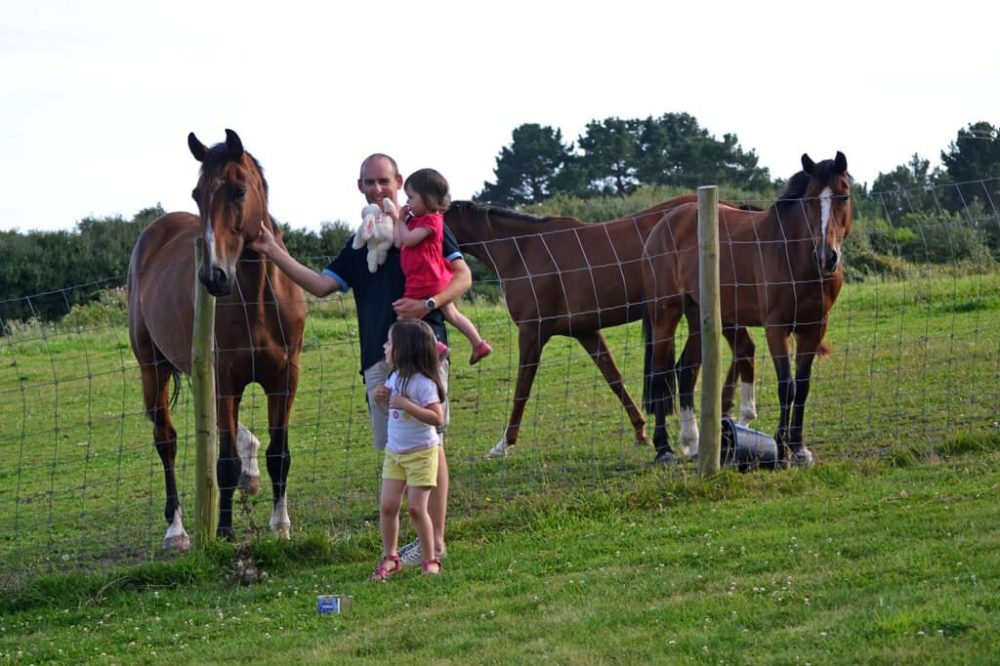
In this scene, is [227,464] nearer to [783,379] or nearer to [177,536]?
[177,536]

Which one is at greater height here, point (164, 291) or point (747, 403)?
point (164, 291)

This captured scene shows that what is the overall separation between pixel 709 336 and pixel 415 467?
2.47 m

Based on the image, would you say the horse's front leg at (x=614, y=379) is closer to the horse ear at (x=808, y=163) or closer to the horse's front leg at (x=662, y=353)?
the horse's front leg at (x=662, y=353)

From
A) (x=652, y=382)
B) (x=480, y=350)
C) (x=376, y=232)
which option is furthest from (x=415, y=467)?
(x=652, y=382)

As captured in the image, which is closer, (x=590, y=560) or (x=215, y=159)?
(x=590, y=560)

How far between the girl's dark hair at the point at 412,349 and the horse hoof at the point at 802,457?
3.34 m

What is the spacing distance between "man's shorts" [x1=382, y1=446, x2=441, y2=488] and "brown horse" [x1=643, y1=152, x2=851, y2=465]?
3.23 meters

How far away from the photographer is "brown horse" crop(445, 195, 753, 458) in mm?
10664

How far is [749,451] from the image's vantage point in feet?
26.5

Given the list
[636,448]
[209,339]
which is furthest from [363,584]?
[636,448]

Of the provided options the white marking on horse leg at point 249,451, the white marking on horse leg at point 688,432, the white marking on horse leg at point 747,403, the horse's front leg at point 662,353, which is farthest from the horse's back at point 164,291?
the white marking on horse leg at point 747,403

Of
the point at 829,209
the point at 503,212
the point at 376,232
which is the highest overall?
the point at 503,212

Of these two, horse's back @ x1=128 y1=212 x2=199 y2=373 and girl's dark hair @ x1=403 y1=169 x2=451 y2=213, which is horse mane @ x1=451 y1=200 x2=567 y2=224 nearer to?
horse's back @ x1=128 y1=212 x2=199 y2=373

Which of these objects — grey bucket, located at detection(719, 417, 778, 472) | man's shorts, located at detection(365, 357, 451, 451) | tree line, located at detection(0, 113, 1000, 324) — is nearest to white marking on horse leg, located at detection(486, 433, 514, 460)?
grey bucket, located at detection(719, 417, 778, 472)
